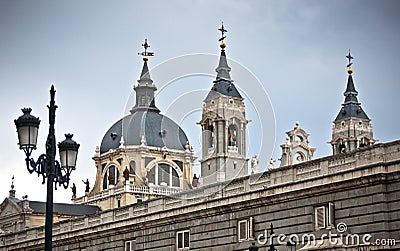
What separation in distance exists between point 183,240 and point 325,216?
11337 millimetres

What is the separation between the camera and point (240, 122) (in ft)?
240

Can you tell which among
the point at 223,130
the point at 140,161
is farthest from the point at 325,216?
the point at 140,161

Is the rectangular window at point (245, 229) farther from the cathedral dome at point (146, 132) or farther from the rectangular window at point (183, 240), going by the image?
the cathedral dome at point (146, 132)

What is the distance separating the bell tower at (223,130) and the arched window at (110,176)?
24.2 metres

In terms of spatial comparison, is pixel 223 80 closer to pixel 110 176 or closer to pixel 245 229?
pixel 110 176

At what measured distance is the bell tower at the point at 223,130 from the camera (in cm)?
7050

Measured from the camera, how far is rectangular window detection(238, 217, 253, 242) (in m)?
37.6

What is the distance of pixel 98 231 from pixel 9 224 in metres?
40.1

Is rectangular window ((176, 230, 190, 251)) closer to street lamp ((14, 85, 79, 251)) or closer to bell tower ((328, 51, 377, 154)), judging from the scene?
street lamp ((14, 85, 79, 251))

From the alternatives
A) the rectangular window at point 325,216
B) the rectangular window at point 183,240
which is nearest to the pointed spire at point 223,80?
the rectangular window at point 183,240

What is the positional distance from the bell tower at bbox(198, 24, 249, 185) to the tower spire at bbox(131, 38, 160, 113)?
3044 cm

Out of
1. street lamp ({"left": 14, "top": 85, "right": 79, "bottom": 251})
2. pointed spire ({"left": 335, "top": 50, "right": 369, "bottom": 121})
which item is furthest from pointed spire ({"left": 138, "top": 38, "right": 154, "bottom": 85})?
street lamp ({"left": 14, "top": 85, "right": 79, "bottom": 251})

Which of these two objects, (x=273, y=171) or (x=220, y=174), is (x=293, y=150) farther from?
(x=273, y=171)

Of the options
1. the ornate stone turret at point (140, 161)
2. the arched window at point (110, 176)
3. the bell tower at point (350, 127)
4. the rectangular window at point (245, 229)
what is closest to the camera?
the rectangular window at point (245, 229)
